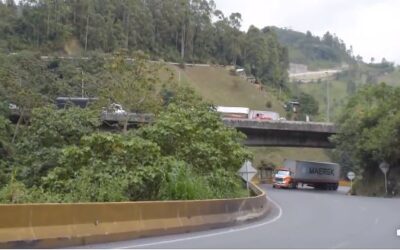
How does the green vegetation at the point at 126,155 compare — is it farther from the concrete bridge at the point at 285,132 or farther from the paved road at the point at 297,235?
the concrete bridge at the point at 285,132

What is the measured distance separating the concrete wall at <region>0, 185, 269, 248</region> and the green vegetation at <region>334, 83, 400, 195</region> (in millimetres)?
34585

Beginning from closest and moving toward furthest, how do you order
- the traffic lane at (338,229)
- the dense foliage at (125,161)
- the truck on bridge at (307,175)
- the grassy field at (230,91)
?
the traffic lane at (338,229), the dense foliage at (125,161), the truck on bridge at (307,175), the grassy field at (230,91)

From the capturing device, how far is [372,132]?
53.7m

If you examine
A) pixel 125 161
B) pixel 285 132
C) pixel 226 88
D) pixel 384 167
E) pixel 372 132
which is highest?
pixel 125 161

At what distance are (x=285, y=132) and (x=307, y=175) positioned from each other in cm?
523

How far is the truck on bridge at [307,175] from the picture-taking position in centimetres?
6788

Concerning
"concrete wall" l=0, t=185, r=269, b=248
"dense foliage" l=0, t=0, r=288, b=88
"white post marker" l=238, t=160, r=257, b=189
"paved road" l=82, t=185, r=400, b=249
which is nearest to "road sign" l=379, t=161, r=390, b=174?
"white post marker" l=238, t=160, r=257, b=189

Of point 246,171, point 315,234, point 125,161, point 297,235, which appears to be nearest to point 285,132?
point 246,171

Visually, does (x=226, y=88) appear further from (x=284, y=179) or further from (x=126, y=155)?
(x=126, y=155)

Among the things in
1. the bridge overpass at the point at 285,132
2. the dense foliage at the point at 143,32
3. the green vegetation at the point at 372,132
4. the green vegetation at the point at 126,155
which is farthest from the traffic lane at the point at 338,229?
Result: the dense foliage at the point at 143,32

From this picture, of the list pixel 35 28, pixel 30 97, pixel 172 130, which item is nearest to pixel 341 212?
pixel 172 130

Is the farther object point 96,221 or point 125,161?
point 125,161

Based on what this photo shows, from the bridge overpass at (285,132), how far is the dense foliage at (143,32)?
149 ft

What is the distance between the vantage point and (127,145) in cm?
2281
